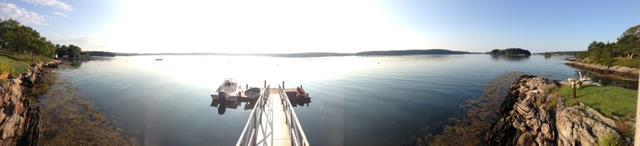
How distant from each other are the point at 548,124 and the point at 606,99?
3650 mm

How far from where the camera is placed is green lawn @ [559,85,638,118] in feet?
51.0

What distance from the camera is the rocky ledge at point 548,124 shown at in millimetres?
14680

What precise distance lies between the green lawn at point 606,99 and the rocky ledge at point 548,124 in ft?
1.72

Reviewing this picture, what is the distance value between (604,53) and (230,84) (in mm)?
121744

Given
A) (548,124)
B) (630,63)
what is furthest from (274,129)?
(630,63)

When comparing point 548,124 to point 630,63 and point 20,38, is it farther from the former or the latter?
point 20,38

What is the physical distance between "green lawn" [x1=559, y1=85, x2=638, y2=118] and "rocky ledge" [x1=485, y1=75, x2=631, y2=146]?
1.72ft

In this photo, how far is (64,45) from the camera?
165375mm

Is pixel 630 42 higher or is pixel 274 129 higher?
pixel 630 42

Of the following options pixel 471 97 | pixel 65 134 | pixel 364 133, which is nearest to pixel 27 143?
pixel 65 134

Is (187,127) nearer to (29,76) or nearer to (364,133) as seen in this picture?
(364,133)

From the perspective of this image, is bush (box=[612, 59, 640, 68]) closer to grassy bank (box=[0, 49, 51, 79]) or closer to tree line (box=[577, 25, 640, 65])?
tree line (box=[577, 25, 640, 65])

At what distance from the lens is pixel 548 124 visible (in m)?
18.2

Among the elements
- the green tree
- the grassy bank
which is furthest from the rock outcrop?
the green tree
